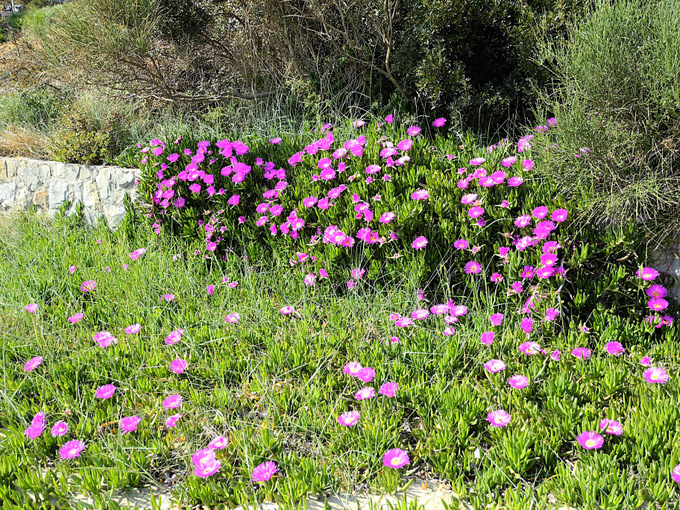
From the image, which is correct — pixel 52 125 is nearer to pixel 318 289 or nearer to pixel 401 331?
pixel 318 289

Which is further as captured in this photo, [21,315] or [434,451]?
[21,315]

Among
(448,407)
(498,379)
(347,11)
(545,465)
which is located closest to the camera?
(545,465)

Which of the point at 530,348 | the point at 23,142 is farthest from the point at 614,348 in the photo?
the point at 23,142

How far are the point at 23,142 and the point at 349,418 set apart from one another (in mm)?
5292

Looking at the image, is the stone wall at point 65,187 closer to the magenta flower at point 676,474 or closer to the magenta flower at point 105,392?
the magenta flower at point 105,392

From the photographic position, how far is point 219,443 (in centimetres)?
201

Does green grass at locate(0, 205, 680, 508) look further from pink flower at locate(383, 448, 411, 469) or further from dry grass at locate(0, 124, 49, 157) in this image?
dry grass at locate(0, 124, 49, 157)

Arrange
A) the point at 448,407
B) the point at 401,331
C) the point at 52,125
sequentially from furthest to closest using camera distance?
the point at 52,125, the point at 401,331, the point at 448,407

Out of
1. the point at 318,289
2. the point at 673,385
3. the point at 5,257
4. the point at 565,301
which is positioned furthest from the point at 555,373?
the point at 5,257

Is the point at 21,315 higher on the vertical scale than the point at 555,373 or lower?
lower

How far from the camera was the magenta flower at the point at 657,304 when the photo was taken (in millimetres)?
2604

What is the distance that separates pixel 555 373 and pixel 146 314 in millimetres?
2114

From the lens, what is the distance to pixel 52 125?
5.91 meters

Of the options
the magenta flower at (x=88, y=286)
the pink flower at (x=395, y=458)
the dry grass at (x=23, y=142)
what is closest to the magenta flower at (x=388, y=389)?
the pink flower at (x=395, y=458)
